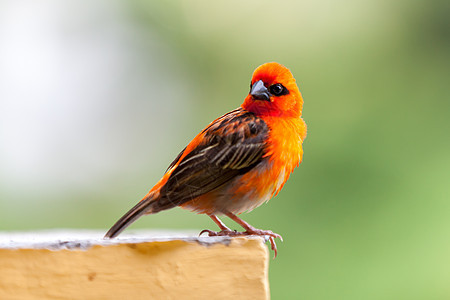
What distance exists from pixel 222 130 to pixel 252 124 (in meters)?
0.12

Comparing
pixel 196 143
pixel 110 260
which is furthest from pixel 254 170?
pixel 110 260

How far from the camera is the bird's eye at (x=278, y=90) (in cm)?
235

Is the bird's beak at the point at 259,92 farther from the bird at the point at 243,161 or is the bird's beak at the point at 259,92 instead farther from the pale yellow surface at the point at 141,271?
the pale yellow surface at the point at 141,271

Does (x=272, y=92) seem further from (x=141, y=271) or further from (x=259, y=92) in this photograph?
(x=141, y=271)

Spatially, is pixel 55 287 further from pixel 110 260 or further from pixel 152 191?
pixel 152 191

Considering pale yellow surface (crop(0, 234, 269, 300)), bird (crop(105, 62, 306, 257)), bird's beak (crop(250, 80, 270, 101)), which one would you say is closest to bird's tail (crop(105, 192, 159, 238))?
bird (crop(105, 62, 306, 257))

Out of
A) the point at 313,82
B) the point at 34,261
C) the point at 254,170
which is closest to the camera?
the point at 34,261

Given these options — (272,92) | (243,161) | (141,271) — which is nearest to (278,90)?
(272,92)

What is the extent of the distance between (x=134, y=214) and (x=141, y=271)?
0.36 meters

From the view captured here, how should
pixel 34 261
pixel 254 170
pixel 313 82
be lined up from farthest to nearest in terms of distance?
pixel 313 82
pixel 254 170
pixel 34 261

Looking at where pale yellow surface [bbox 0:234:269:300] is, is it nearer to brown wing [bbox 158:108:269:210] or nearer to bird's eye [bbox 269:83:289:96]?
brown wing [bbox 158:108:269:210]

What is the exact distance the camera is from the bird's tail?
2.02 m

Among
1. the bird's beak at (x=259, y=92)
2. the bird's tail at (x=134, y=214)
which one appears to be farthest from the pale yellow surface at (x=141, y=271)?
the bird's beak at (x=259, y=92)

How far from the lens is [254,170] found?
87.7 inches
